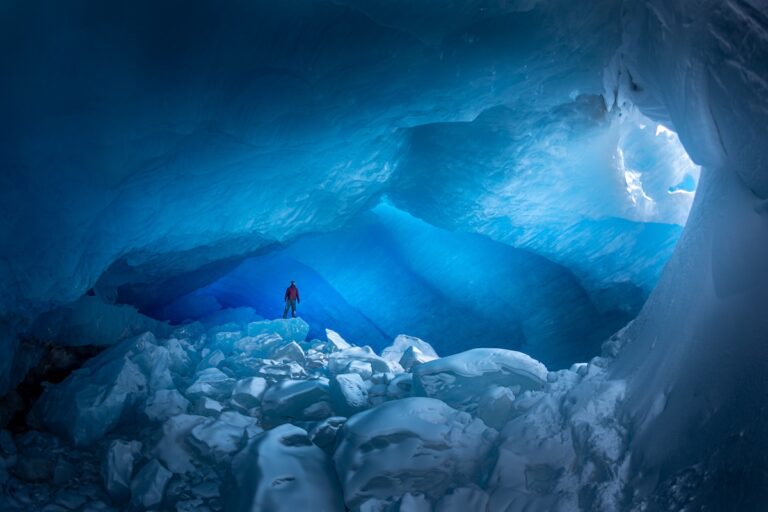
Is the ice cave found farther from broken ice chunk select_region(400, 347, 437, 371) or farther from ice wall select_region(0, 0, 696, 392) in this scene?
broken ice chunk select_region(400, 347, 437, 371)

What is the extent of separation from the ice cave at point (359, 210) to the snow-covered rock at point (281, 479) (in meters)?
0.02

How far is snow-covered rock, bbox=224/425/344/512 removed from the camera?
7.00 feet

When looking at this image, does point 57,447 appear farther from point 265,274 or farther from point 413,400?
point 265,274

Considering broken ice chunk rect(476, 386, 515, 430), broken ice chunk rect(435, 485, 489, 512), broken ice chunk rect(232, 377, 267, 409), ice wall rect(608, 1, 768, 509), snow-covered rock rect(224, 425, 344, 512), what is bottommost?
broken ice chunk rect(232, 377, 267, 409)

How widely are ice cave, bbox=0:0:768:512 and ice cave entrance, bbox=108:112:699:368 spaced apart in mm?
67

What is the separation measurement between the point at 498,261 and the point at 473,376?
4.73 m

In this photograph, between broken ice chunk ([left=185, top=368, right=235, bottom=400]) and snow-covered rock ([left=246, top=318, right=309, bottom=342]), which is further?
snow-covered rock ([left=246, top=318, right=309, bottom=342])

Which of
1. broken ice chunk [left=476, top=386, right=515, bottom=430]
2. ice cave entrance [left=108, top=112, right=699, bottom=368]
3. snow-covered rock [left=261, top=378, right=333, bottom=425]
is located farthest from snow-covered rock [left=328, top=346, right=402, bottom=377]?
ice cave entrance [left=108, top=112, right=699, bottom=368]

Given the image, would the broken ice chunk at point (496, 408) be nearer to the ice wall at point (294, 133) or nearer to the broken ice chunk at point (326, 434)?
the broken ice chunk at point (326, 434)

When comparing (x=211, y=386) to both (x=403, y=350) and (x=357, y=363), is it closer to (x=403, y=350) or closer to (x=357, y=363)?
(x=357, y=363)

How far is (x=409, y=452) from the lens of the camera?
2.35 metres

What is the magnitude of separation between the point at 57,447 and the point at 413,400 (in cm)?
261

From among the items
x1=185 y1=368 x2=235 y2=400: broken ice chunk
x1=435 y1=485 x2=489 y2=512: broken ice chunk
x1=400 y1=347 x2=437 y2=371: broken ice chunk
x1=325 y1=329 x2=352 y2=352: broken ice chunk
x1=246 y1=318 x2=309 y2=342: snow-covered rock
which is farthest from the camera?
x1=246 y1=318 x2=309 y2=342: snow-covered rock

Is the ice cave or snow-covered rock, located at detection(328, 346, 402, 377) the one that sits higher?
the ice cave
